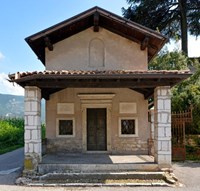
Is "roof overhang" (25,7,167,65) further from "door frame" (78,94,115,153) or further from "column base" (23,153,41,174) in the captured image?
"column base" (23,153,41,174)

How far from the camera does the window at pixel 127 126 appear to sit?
46.8 ft

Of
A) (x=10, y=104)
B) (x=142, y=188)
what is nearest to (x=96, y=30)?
(x=142, y=188)

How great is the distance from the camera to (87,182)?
32.5ft

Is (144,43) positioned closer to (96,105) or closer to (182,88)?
(96,105)

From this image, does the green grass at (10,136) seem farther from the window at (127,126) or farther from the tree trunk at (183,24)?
the tree trunk at (183,24)

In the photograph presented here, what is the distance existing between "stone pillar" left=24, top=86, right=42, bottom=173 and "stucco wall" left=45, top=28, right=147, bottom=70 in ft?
11.2

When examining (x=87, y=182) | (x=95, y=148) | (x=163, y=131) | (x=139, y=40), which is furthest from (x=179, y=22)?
(x=87, y=182)

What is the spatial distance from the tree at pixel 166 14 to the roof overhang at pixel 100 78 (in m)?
18.1

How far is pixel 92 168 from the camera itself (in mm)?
10750

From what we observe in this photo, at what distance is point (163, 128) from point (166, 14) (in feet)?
67.6

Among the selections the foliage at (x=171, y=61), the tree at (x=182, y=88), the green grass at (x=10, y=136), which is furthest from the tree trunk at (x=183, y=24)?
the green grass at (x=10, y=136)

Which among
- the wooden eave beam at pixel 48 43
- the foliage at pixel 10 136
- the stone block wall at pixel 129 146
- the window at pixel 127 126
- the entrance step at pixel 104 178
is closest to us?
the entrance step at pixel 104 178

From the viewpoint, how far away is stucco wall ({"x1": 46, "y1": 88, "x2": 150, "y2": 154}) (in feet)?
46.5

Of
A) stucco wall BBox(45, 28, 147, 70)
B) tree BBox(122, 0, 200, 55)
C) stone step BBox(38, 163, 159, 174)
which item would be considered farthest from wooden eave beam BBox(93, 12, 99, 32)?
tree BBox(122, 0, 200, 55)
